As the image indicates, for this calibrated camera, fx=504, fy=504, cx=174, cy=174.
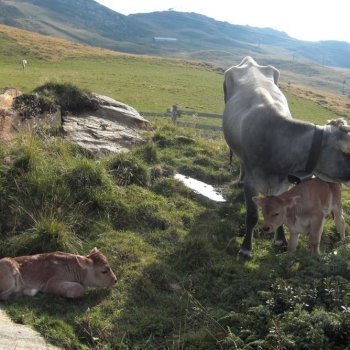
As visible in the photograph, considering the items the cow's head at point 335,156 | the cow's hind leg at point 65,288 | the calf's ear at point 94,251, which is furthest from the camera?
the cow's head at point 335,156

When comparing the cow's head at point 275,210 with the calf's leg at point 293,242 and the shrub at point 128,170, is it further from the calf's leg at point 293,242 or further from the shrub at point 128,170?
the shrub at point 128,170

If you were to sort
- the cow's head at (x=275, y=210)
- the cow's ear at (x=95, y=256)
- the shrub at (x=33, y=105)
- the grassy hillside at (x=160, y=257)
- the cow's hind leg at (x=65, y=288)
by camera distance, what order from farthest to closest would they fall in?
1. the shrub at (x=33, y=105)
2. the cow's head at (x=275, y=210)
3. the cow's ear at (x=95, y=256)
4. the cow's hind leg at (x=65, y=288)
5. the grassy hillside at (x=160, y=257)

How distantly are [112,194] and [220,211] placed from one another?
2.36 meters

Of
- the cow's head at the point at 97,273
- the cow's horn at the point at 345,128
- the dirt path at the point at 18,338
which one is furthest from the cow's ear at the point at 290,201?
the dirt path at the point at 18,338

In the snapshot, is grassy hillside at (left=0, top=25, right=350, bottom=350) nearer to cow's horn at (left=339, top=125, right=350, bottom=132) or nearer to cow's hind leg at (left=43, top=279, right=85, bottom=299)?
cow's hind leg at (left=43, top=279, right=85, bottom=299)

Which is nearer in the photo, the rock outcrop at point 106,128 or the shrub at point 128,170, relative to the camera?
the shrub at point 128,170

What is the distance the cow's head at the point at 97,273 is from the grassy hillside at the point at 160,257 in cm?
16

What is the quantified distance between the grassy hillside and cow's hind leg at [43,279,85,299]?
0.09 metres

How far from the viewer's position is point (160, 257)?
836 centimetres

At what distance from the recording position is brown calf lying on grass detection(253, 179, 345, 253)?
845cm

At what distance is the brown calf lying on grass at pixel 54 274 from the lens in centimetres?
690

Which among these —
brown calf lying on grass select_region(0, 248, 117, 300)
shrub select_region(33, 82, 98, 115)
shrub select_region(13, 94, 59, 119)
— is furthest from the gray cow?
shrub select_region(33, 82, 98, 115)

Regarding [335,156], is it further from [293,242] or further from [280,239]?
[280,239]

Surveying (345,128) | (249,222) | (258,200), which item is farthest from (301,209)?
(345,128)
